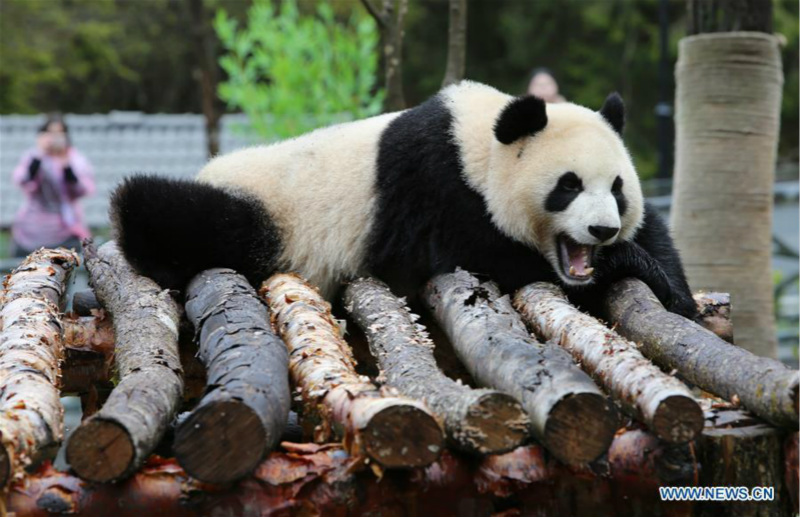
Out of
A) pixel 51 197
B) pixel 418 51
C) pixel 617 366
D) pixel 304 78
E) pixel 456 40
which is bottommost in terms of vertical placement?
pixel 418 51

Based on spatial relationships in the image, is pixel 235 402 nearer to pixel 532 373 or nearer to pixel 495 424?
pixel 495 424

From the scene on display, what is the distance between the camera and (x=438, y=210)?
16.0ft

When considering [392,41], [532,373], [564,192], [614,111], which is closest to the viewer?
[532,373]

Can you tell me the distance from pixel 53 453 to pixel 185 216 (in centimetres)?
189

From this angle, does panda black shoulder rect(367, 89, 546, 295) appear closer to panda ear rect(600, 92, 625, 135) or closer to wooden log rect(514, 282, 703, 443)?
wooden log rect(514, 282, 703, 443)

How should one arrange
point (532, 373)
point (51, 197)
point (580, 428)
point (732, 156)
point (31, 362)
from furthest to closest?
point (51, 197)
point (732, 156)
point (31, 362)
point (532, 373)
point (580, 428)

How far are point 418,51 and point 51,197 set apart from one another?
1810cm

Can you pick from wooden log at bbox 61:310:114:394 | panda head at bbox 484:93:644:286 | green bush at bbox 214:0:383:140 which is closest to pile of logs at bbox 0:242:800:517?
wooden log at bbox 61:310:114:394

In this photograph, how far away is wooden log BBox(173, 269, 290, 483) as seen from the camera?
2848mm

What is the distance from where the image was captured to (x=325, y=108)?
10.6 meters

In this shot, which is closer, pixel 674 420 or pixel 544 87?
pixel 674 420

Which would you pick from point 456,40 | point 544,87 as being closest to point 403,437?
point 456,40

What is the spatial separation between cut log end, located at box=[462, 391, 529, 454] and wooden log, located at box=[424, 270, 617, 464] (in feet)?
0.25

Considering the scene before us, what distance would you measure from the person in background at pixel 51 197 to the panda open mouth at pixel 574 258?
567cm
